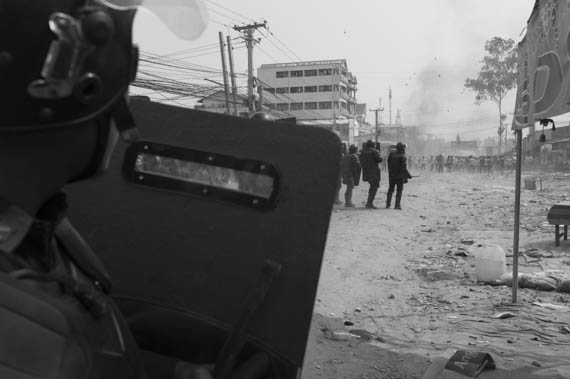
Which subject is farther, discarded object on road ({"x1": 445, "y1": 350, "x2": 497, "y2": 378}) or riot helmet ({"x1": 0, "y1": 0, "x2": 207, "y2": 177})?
discarded object on road ({"x1": 445, "y1": 350, "x2": 497, "y2": 378})

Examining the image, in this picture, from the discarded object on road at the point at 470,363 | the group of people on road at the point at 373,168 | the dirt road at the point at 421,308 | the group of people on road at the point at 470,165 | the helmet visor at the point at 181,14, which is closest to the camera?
the helmet visor at the point at 181,14

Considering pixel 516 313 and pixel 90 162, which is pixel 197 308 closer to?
pixel 90 162

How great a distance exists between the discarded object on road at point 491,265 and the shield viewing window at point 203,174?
545cm

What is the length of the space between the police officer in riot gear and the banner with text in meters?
3.67

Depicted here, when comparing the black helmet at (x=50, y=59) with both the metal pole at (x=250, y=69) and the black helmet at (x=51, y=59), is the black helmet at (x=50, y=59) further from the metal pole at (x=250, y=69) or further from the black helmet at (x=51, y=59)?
the metal pole at (x=250, y=69)

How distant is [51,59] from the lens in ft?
2.41

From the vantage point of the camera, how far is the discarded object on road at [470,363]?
2916mm

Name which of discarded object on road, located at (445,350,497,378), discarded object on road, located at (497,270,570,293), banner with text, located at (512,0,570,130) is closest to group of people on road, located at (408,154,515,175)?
discarded object on road, located at (497,270,570,293)

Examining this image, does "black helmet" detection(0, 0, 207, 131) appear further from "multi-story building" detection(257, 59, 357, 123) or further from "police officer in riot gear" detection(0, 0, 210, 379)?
"multi-story building" detection(257, 59, 357, 123)

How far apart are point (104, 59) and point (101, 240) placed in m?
0.58

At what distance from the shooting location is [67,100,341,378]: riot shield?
1.01 meters

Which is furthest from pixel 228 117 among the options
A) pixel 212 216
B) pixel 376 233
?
pixel 376 233

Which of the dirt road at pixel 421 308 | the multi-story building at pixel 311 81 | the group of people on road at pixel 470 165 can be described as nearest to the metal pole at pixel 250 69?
the dirt road at pixel 421 308

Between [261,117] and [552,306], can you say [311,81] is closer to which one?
[552,306]
